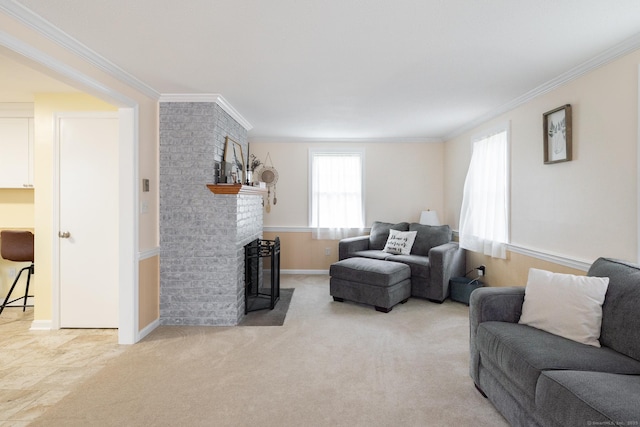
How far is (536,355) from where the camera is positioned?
1765 millimetres

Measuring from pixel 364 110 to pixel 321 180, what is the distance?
2.07 metres

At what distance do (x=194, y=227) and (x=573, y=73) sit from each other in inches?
147

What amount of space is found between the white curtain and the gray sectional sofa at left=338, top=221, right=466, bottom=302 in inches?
11.1

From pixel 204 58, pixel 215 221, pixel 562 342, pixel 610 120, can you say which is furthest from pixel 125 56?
pixel 610 120

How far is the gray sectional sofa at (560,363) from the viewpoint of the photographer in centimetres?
141

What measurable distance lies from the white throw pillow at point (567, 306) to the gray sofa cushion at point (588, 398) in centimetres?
39

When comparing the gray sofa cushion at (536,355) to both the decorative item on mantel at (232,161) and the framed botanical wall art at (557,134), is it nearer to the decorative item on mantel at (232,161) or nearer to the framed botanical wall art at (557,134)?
the framed botanical wall art at (557,134)

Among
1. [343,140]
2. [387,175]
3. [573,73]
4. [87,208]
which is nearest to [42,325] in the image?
[87,208]

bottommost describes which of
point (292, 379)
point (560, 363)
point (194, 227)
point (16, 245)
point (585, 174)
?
point (292, 379)

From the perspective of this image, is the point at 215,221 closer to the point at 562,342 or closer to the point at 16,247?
the point at 16,247

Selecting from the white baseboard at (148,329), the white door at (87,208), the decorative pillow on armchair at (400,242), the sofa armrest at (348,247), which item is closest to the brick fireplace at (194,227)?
the white baseboard at (148,329)

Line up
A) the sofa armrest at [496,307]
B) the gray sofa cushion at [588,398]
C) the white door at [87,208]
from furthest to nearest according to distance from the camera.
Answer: the white door at [87,208], the sofa armrest at [496,307], the gray sofa cushion at [588,398]

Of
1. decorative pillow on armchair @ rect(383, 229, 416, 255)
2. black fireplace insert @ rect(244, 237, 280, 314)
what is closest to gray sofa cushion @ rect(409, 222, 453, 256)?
decorative pillow on armchair @ rect(383, 229, 416, 255)

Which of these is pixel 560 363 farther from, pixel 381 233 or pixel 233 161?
pixel 381 233
